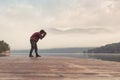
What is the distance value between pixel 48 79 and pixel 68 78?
650mm

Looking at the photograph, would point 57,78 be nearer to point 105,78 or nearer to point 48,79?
point 48,79

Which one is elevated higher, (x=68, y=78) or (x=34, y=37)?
(x=34, y=37)

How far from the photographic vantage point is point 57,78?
430 inches

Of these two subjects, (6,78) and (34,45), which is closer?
(6,78)

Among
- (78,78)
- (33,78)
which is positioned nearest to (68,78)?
(78,78)

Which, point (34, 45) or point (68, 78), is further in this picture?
point (34, 45)

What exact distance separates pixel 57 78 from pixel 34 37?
21.5 meters

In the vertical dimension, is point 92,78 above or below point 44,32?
below

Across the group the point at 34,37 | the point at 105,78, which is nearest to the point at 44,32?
the point at 34,37

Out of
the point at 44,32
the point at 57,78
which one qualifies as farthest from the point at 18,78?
the point at 44,32

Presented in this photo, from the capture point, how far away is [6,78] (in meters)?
10.8

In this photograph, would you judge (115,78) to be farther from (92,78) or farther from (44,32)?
(44,32)

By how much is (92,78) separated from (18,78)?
2.09 meters

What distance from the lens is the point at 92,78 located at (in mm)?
11133
